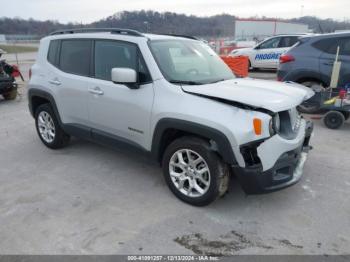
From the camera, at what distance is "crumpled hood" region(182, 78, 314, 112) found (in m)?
3.17

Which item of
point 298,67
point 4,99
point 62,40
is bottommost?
point 4,99

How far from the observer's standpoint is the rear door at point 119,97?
12.5 feet

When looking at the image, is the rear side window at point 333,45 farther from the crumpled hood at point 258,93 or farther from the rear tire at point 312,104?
the crumpled hood at point 258,93

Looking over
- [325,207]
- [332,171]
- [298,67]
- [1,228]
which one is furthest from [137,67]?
[298,67]

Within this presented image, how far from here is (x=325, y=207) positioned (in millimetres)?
3594

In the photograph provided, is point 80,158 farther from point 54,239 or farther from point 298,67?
point 298,67

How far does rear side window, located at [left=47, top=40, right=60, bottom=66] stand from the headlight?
339 centimetres

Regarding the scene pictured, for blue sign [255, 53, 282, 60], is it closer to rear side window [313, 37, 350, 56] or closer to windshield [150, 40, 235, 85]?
rear side window [313, 37, 350, 56]

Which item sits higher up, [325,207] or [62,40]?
[62,40]

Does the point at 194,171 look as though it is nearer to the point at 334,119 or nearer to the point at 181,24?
the point at 334,119

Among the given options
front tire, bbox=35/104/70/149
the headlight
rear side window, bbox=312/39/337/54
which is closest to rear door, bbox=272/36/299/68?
rear side window, bbox=312/39/337/54

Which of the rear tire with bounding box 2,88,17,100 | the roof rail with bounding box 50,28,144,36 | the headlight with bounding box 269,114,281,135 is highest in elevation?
the roof rail with bounding box 50,28,144,36

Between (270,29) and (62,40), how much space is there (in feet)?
118

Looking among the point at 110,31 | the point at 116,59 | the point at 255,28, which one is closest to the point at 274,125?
the point at 116,59
